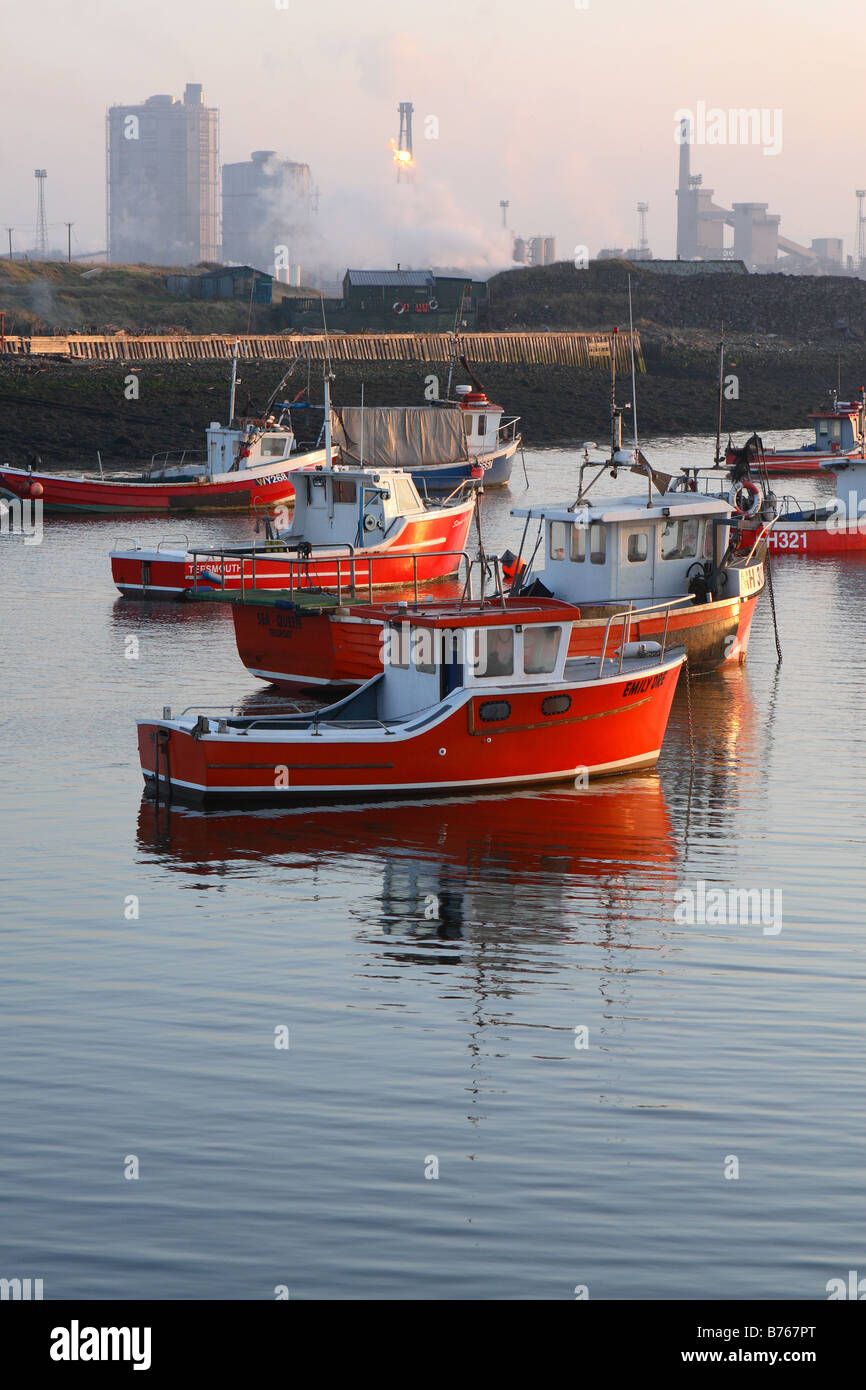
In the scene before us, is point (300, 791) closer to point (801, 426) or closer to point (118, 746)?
point (118, 746)

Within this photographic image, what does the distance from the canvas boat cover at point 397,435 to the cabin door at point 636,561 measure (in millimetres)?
11070

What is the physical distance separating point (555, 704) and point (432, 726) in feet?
5.47

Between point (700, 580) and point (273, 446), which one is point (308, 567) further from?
point (273, 446)

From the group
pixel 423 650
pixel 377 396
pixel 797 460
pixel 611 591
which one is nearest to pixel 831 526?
pixel 797 460

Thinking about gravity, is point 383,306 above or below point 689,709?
above

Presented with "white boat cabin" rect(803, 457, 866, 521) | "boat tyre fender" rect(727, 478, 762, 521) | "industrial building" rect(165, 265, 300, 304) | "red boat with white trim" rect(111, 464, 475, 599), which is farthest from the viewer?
"industrial building" rect(165, 265, 300, 304)

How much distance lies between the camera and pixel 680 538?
28578 millimetres

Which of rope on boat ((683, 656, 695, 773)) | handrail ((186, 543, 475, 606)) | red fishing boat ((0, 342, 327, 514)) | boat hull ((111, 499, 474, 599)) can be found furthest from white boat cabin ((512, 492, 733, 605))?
red fishing boat ((0, 342, 327, 514))

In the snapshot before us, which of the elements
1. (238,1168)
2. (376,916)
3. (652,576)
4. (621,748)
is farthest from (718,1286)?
(652,576)

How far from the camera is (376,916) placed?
56.3 feet

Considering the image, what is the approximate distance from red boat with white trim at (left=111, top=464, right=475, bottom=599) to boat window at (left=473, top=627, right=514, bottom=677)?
10.1 meters

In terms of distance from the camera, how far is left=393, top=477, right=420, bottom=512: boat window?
33969mm

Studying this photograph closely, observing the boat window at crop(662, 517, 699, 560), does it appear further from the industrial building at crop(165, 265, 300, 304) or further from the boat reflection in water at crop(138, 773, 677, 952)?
the industrial building at crop(165, 265, 300, 304)

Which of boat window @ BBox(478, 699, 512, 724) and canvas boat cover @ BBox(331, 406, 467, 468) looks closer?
boat window @ BBox(478, 699, 512, 724)
